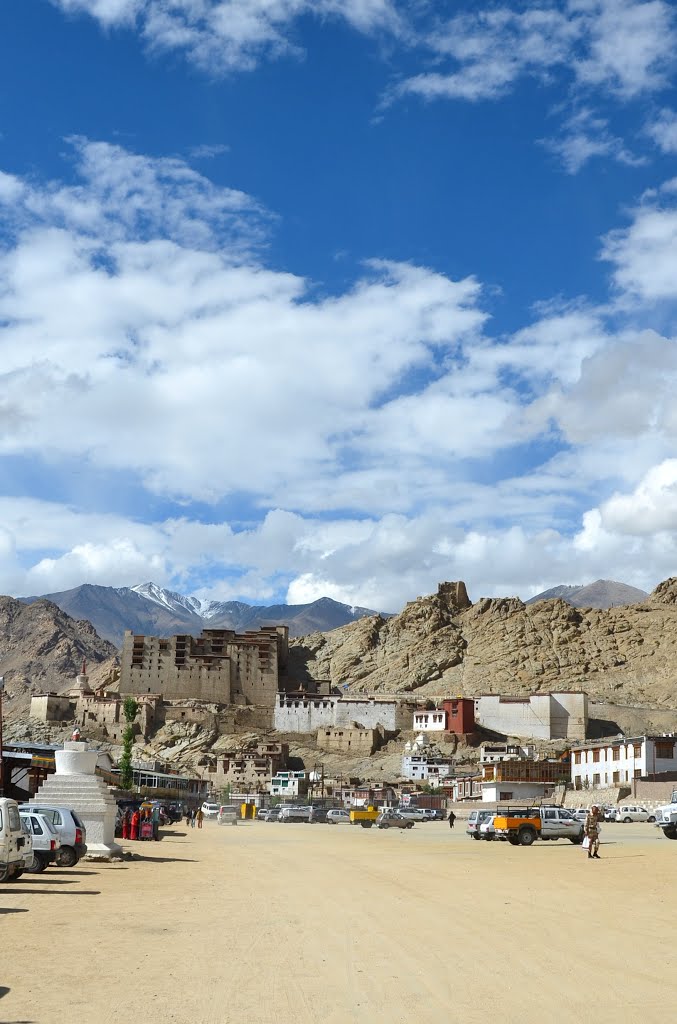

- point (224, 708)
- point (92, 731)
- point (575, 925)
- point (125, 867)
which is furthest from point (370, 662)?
point (575, 925)

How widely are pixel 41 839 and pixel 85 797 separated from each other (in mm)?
4208

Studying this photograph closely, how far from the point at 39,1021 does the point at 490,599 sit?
569ft

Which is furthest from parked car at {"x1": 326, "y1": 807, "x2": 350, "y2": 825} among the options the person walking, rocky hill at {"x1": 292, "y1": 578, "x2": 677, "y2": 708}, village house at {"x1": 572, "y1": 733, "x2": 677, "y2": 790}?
rocky hill at {"x1": 292, "y1": 578, "x2": 677, "y2": 708}

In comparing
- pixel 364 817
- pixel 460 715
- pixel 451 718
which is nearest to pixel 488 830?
pixel 364 817

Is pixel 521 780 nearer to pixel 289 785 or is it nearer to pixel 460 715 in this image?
pixel 289 785

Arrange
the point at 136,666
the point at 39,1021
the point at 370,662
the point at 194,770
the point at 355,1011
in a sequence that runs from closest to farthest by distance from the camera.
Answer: the point at 39,1021, the point at 355,1011, the point at 194,770, the point at 136,666, the point at 370,662

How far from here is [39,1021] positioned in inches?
352

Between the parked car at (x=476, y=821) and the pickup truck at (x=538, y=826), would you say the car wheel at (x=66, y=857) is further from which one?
the parked car at (x=476, y=821)

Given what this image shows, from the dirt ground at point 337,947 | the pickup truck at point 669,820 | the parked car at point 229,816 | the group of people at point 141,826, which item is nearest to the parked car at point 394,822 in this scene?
the parked car at point 229,816

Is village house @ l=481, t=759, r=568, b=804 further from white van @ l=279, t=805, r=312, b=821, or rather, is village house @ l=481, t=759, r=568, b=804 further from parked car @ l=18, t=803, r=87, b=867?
parked car @ l=18, t=803, r=87, b=867

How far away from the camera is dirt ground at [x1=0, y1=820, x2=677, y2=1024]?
9680 mm

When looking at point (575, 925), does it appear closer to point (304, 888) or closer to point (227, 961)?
point (227, 961)

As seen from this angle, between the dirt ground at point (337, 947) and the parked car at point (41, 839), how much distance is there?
34 centimetres

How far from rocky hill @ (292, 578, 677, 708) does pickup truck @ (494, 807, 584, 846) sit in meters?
105
